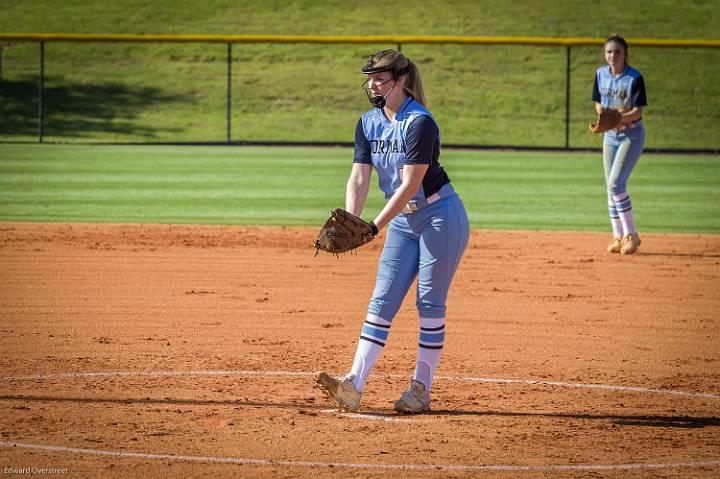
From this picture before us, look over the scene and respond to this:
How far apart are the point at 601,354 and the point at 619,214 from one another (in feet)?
14.7

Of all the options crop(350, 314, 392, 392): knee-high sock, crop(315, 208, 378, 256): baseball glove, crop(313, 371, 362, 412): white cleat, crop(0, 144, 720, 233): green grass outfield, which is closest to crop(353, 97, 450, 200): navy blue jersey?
crop(315, 208, 378, 256): baseball glove

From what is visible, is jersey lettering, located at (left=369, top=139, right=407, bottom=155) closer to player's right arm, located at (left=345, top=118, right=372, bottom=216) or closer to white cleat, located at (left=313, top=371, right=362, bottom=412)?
player's right arm, located at (left=345, top=118, right=372, bottom=216)

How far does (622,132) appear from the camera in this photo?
11.9m

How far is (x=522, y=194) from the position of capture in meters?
17.0

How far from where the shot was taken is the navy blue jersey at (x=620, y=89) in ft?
38.4

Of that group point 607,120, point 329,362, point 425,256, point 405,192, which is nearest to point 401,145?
point 405,192

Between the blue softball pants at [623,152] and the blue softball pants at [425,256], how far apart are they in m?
6.22

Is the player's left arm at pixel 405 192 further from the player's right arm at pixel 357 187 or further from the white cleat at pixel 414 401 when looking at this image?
the white cleat at pixel 414 401

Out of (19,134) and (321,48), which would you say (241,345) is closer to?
(19,134)

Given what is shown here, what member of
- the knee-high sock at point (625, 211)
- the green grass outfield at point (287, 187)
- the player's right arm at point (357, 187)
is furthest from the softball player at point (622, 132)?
the player's right arm at point (357, 187)

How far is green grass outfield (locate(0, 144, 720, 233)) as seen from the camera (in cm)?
1468

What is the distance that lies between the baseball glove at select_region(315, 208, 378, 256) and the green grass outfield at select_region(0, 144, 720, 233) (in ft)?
26.5

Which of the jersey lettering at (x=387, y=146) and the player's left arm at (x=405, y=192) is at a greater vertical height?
the jersey lettering at (x=387, y=146)

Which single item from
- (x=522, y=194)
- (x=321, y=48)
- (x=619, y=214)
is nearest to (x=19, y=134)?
(x=321, y=48)
